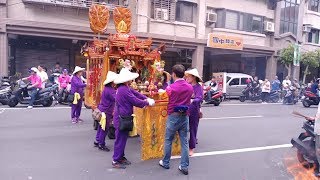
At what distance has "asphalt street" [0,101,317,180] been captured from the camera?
17.4 feet

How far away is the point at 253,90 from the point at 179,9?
22.2ft

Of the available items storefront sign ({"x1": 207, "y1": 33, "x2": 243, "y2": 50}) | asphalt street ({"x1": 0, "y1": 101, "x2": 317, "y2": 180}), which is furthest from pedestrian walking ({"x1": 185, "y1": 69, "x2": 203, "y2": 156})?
storefront sign ({"x1": 207, "y1": 33, "x2": 243, "y2": 50})

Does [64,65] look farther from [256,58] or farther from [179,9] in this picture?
[256,58]

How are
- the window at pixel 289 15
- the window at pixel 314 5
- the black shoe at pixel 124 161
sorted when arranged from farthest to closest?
the window at pixel 314 5 < the window at pixel 289 15 < the black shoe at pixel 124 161

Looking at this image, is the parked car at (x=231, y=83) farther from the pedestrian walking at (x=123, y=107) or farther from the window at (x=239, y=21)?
the pedestrian walking at (x=123, y=107)

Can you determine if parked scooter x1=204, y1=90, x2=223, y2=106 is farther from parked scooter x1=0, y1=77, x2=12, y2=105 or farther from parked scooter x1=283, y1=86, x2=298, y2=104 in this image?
parked scooter x1=0, y1=77, x2=12, y2=105

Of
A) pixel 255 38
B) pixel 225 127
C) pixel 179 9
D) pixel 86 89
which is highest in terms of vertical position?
pixel 179 9

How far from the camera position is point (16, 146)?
21.7ft

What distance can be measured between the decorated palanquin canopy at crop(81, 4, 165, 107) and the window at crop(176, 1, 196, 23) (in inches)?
467

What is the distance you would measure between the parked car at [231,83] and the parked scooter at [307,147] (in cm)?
1309

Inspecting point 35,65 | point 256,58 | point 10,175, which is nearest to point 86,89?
point 10,175

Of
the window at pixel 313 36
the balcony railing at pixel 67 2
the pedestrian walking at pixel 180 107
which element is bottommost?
the pedestrian walking at pixel 180 107

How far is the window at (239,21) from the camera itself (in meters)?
22.3

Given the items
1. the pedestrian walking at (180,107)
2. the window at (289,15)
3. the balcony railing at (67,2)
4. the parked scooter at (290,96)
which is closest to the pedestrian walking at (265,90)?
the parked scooter at (290,96)
